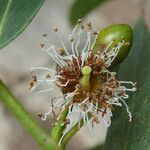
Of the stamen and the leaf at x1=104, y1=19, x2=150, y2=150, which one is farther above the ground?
the stamen

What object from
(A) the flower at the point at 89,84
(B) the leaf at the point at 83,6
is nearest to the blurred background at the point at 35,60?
(B) the leaf at the point at 83,6

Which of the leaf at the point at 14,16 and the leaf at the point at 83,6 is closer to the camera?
the leaf at the point at 14,16

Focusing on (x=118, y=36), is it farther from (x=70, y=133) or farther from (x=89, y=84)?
(x=70, y=133)

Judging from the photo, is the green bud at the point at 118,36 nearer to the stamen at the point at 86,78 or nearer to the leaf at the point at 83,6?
the stamen at the point at 86,78

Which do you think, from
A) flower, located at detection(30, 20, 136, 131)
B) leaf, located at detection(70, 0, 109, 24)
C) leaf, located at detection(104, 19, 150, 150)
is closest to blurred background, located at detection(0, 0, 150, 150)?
leaf, located at detection(70, 0, 109, 24)

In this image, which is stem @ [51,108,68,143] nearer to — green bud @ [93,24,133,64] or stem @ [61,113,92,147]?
stem @ [61,113,92,147]

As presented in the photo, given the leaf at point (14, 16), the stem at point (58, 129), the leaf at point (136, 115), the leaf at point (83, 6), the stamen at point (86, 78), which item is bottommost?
the leaf at point (136, 115)

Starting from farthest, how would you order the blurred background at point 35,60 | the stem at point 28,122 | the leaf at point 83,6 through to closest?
1. the blurred background at point 35,60
2. the leaf at point 83,6
3. the stem at point 28,122
